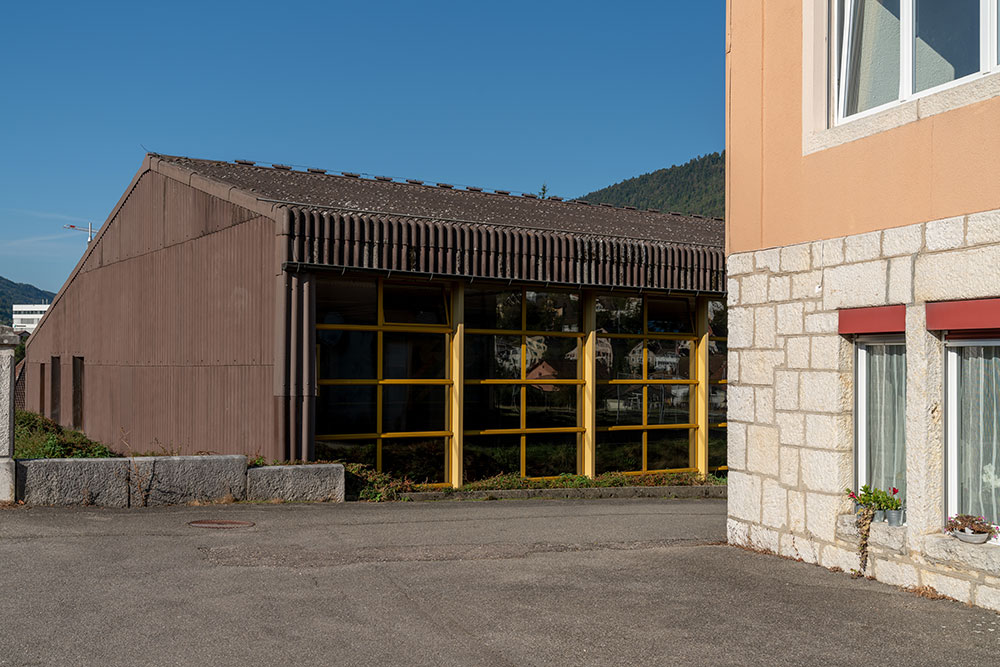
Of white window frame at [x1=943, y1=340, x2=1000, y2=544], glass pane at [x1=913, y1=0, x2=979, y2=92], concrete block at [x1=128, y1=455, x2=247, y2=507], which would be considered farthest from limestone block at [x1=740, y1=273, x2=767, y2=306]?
concrete block at [x1=128, y1=455, x2=247, y2=507]

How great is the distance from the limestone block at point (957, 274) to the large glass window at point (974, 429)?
37cm

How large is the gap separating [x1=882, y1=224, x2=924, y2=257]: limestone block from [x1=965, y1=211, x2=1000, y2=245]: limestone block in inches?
16.2

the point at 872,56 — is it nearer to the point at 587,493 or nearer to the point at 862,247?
the point at 862,247

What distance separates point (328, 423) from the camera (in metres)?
13.3

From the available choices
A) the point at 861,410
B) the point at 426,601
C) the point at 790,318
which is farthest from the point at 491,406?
the point at 426,601

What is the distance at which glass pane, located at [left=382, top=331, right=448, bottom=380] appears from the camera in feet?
45.6

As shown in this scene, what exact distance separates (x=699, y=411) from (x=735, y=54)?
8.82 meters

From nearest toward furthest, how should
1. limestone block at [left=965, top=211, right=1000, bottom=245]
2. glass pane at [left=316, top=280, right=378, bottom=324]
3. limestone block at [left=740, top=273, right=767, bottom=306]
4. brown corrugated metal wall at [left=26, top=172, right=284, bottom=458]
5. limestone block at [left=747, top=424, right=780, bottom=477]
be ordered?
limestone block at [left=965, top=211, right=1000, bottom=245] → limestone block at [left=747, top=424, right=780, bottom=477] → limestone block at [left=740, top=273, right=767, bottom=306] → glass pane at [left=316, top=280, right=378, bottom=324] → brown corrugated metal wall at [left=26, top=172, right=284, bottom=458]

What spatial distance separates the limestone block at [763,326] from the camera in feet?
28.5

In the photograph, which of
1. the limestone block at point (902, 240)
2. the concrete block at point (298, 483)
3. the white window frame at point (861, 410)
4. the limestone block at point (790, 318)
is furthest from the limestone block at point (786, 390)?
the concrete block at point (298, 483)

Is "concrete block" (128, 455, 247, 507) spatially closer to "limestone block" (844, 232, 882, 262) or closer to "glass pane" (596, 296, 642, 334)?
"glass pane" (596, 296, 642, 334)

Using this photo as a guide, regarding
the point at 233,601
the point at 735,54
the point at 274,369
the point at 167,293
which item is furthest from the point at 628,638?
the point at 167,293

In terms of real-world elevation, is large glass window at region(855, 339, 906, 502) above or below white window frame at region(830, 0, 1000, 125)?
below

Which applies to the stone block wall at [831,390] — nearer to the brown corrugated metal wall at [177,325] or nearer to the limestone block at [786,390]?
the limestone block at [786,390]
